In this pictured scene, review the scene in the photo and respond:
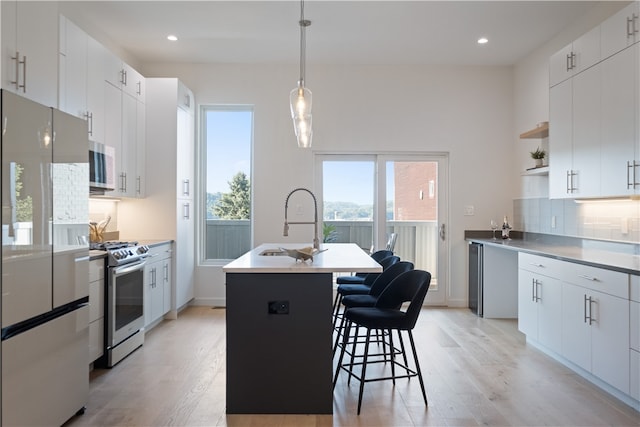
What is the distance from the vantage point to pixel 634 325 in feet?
8.34

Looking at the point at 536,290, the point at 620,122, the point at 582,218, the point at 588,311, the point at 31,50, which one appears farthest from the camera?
the point at 582,218

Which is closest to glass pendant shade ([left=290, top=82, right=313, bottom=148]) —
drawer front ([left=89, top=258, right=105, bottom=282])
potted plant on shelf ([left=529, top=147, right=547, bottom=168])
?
drawer front ([left=89, top=258, right=105, bottom=282])

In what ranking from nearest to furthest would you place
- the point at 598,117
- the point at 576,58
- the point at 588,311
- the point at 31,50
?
1. the point at 31,50
2. the point at 588,311
3. the point at 598,117
4. the point at 576,58

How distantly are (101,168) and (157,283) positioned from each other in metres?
1.32

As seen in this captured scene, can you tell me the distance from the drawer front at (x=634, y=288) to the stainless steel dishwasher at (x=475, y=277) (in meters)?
2.37

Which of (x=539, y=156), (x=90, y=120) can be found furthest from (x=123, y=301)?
(x=539, y=156)

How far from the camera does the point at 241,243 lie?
556 centimetres

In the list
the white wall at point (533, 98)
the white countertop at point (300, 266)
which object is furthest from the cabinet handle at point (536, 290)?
the white countertop at point (300, 266)

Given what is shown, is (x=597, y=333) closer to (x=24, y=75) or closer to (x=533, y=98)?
(x=533, y=98)

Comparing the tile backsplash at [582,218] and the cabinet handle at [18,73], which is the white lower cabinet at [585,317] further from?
the cabinet handle at [18,73]

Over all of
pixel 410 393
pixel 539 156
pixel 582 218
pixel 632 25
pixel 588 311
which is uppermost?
pixel 632 25

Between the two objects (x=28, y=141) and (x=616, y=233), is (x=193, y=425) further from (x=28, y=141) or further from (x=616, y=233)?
(x=616, y=233)

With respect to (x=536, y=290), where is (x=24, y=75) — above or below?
above

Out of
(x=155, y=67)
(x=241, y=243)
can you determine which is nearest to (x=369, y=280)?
(x=241, y=243)
